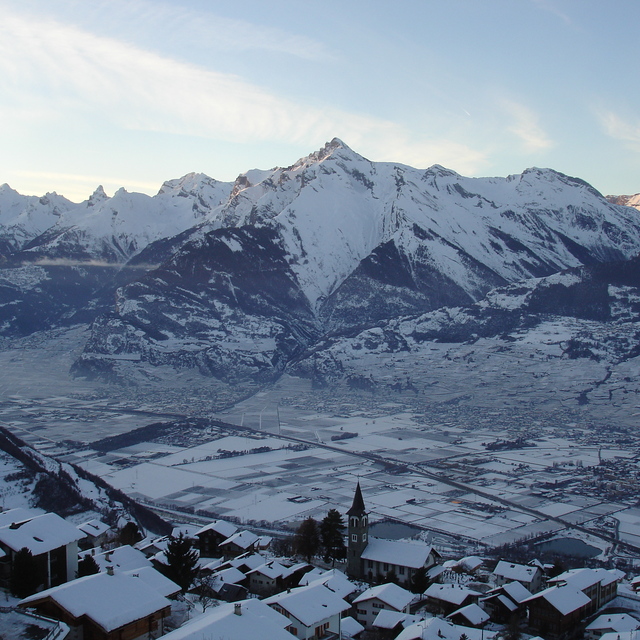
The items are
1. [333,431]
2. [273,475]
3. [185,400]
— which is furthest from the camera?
[185,400]

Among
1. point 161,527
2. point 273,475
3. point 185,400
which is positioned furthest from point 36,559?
point 185,400

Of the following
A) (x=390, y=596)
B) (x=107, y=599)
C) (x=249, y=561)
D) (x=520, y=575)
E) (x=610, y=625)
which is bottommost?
(x=520, y=575)

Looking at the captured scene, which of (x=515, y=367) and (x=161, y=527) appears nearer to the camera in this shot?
(x=161, y=527)

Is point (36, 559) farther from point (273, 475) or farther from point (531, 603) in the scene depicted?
point (273, 475)

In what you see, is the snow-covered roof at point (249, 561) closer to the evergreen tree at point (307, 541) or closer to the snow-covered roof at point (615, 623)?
the evergreen tree at point (307, 541)

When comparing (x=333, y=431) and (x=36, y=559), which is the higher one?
(x=36, y=559)

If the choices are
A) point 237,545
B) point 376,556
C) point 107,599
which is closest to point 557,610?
point 376,556

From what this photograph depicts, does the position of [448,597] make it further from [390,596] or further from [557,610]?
[557,610]
